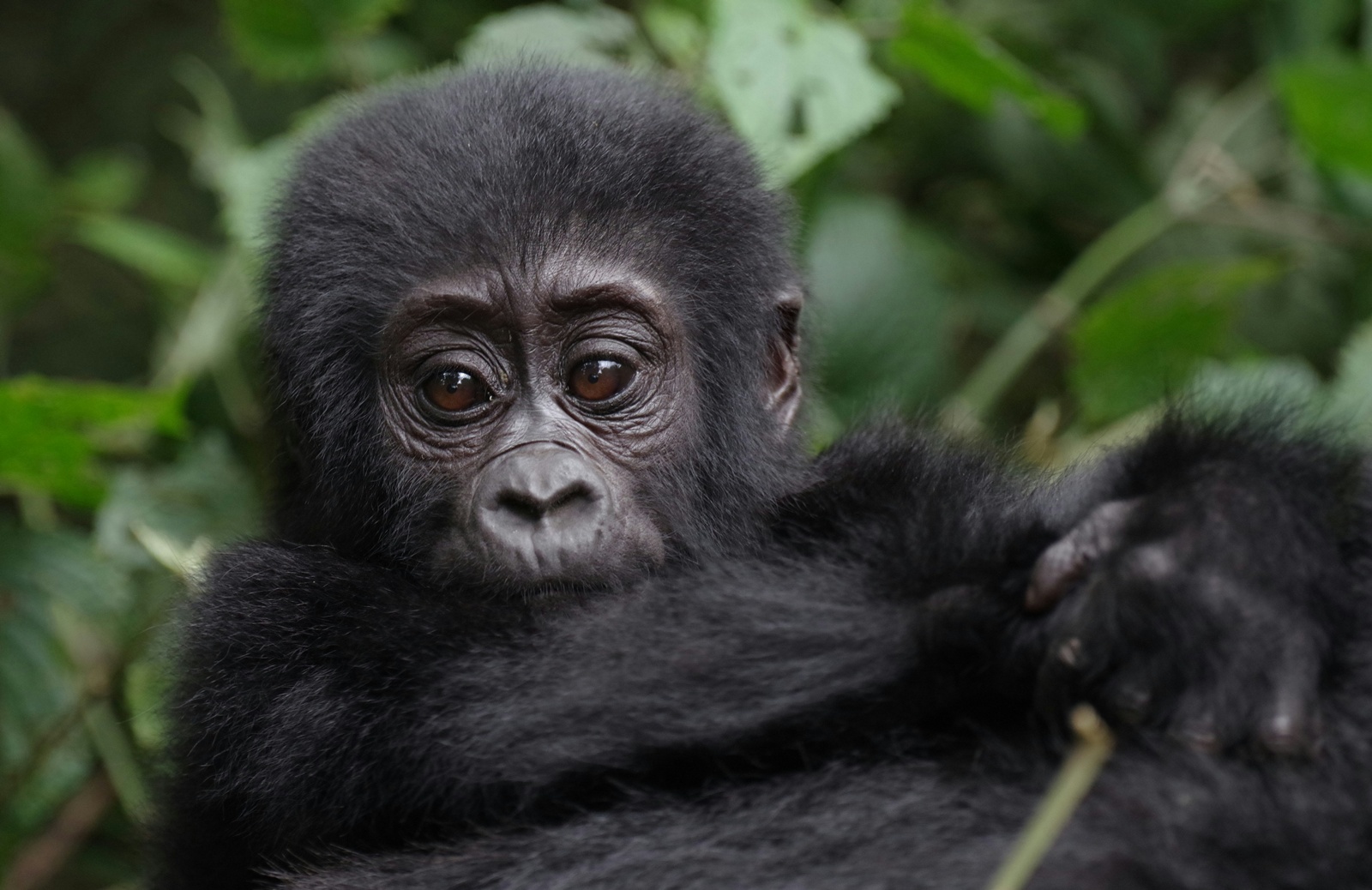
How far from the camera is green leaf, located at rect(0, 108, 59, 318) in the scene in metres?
3.58

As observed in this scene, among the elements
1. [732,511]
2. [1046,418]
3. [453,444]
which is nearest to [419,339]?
[453,444]

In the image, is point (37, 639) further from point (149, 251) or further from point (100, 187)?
point (100, 187)

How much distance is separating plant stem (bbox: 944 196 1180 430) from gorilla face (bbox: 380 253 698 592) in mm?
1450

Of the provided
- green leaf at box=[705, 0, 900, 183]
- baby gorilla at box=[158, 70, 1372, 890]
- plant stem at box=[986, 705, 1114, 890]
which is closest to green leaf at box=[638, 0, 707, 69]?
green leaf at box=[705, 0, 900, 183]

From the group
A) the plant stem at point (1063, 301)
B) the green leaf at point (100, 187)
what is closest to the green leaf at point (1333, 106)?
the plant stem at point (1063, 301)

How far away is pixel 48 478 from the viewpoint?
2.57 meters

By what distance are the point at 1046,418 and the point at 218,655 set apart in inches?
81.8

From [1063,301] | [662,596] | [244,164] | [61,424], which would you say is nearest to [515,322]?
[662,596]

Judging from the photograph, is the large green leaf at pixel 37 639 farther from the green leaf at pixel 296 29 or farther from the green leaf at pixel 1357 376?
the green leaf at pixel 1357 376

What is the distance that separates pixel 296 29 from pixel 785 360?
1.67m

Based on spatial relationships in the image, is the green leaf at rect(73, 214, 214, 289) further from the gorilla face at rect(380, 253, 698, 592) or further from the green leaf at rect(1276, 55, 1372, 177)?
the green leaf at rect(1276, 55, 1372, 177)

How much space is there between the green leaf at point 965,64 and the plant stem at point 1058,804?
72.3 inches

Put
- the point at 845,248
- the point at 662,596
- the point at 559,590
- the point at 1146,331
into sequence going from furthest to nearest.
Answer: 1. the point at 845,248
2. the point at 1146,331
3. the point at 559,590
4. the point at 662,596

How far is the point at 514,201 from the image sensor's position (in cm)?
193
